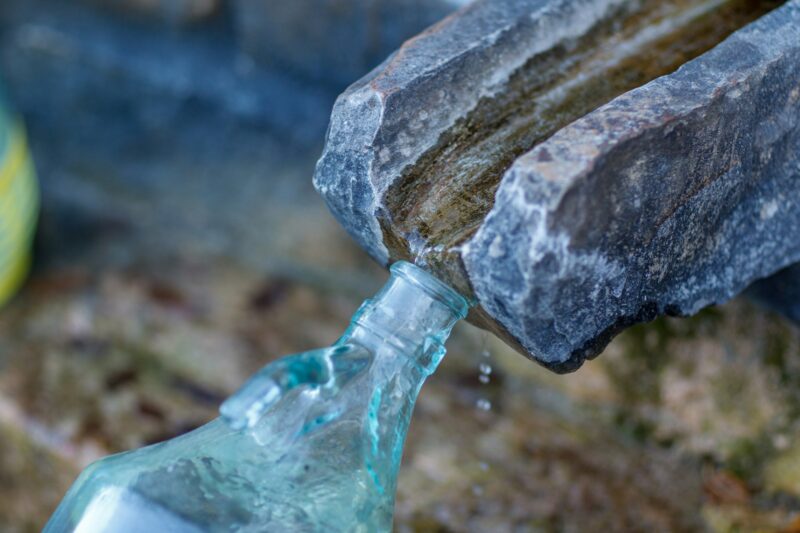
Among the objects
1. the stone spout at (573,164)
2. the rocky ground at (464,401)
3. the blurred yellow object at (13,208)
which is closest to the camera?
the stone spout at (573,164)

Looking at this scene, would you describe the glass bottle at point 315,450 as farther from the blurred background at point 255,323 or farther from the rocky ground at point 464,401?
the rocky ground at point 464,401

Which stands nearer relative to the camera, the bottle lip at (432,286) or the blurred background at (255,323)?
the bottle lip at (432,286)

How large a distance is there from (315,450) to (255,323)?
37.1 inches

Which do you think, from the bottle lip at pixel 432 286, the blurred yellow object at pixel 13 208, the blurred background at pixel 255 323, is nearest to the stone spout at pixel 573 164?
the bottle lip at pixel 432 286

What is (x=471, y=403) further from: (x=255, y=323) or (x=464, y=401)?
(x=255, y=323)

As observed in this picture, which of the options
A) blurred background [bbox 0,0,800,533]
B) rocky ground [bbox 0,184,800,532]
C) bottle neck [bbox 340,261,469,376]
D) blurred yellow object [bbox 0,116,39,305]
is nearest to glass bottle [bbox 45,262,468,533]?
bottle neck [bbox 340,261,469,376]

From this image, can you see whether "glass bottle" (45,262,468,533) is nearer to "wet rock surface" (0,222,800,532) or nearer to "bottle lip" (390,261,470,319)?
"bottle lip" (390,261,470,319)

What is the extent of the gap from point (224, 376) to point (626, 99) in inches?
41.6

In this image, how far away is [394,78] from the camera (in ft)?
3.55

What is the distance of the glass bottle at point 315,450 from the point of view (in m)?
1.00

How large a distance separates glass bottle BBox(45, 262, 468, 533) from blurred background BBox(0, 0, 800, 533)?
287mm

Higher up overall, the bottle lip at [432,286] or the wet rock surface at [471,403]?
the bottle lip at [432,286]

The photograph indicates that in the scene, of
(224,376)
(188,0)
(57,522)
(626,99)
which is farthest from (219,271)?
(626,99)

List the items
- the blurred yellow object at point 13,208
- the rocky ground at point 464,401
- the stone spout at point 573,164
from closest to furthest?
the stone spout at point 573,164, the rocky ground at point 464,401, the blurred yellow object at point 13,208
